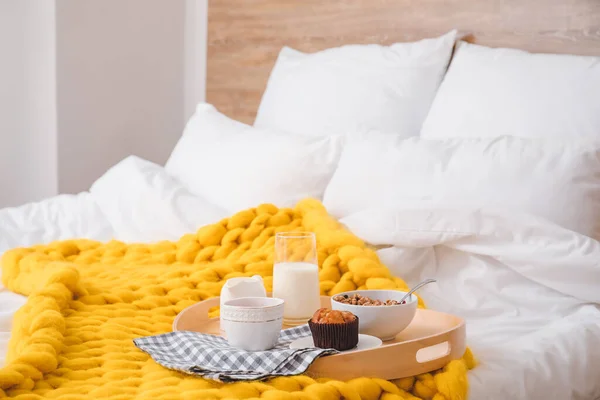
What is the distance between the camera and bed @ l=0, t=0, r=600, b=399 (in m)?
1.56

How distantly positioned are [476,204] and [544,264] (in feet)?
0.64

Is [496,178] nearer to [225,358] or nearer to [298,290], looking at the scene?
[298,290]

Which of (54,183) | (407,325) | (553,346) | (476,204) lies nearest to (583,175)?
(476,204)

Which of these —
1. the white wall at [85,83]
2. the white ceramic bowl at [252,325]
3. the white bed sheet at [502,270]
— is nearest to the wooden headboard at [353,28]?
the white wall at [85,83]

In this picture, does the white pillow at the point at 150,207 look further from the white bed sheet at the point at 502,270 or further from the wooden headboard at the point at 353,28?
the wooden headboard at the point at 353,28

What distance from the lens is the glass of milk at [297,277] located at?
52.2 inches

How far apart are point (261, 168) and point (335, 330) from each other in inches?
40.6

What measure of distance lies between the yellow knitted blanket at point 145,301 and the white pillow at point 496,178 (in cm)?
17

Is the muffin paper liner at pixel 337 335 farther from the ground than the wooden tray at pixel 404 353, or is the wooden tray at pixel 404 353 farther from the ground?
the muffin paper liner at pixel 337 335

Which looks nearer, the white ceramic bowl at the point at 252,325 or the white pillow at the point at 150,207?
the white ceramic bowl at the point at 252,325

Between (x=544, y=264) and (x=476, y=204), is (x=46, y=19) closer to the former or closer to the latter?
(x=476, y=204)

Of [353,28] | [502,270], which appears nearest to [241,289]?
[502,270]

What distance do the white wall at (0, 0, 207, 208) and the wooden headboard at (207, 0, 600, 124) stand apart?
247 millimetres

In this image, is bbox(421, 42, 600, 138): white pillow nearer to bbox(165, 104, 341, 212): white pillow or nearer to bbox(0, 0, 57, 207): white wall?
bbox(165, 104, 341, 212): white pillow
